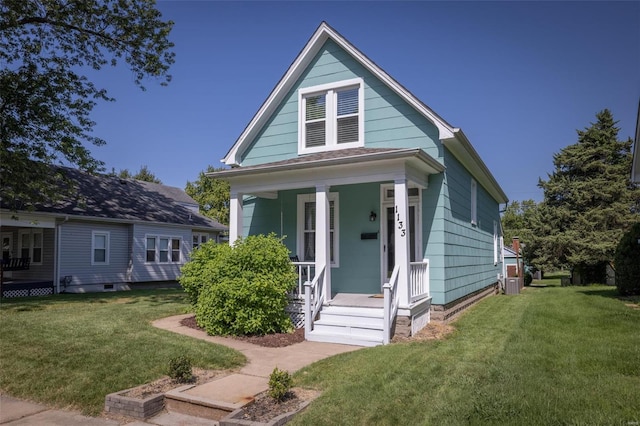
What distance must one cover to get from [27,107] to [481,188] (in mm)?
16549

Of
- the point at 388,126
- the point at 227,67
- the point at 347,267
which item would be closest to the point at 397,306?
the point at 347,267

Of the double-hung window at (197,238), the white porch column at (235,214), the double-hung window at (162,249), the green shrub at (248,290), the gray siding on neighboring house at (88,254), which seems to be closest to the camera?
the green shrub at (248,290)

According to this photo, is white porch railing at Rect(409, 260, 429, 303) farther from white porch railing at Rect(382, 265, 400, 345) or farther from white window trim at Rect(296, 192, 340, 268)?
white window trim at Rect(296, 192, 340, 268)

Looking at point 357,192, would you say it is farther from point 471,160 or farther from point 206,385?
point 206,385

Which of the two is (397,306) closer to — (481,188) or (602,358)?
(602,358)

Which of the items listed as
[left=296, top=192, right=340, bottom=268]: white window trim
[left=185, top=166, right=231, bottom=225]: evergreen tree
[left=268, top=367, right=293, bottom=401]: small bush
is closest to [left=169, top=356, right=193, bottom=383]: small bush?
[left=268, top=367, right=293, bottom=401]: small bush

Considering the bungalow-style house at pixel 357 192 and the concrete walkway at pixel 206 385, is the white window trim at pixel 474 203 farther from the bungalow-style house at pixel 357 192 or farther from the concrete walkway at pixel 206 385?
the concrete walkway at pixel 206 385

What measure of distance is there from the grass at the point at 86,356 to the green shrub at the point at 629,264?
11.6 metres

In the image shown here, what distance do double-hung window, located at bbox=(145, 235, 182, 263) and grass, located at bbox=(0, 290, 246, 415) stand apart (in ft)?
42.4

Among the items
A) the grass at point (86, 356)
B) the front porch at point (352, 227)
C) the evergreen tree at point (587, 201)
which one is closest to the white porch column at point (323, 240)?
the front porch at point (352, 227)

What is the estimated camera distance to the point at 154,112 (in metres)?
18.0

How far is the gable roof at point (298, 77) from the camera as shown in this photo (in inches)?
378

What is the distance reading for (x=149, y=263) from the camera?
880 inches

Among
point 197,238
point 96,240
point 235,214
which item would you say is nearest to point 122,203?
point 96,240
